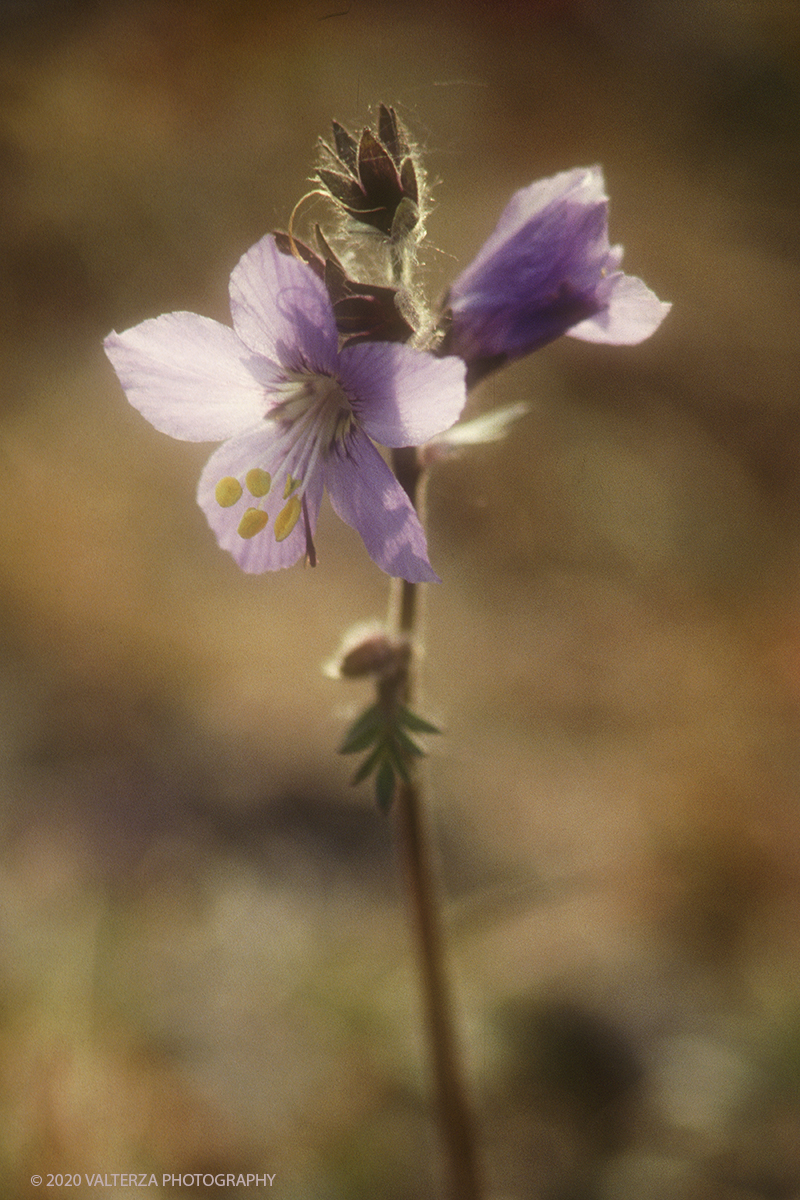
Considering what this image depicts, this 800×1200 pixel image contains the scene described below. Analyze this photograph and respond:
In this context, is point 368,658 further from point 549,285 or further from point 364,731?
point 549,285

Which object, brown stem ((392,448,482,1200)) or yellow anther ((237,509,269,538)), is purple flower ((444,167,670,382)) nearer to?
brown stem ((392,448,482,1200))

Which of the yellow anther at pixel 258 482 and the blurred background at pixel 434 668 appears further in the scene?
the blurred background at pixel 434 668

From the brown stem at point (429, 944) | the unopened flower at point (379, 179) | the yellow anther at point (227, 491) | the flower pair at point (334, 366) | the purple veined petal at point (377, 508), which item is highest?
the unopened flower at point (379, 179)

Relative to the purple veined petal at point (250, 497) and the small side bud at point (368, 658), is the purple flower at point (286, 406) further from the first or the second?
the small side bud at point (368, 658)

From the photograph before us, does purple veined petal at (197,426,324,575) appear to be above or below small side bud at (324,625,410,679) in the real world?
above

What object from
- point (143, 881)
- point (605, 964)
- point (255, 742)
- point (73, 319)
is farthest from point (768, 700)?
point (73, 319)

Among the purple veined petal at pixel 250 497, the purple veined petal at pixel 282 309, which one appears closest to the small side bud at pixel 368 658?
the purple veined petal at pixel 250 497

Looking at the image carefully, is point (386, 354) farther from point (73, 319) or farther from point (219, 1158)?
point (73, 319)

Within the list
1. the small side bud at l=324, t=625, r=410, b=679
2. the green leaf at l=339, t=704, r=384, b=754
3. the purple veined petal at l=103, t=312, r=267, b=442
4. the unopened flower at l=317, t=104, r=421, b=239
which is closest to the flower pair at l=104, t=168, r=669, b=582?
the purple veined petal at l=103, t=312, r=267, b=442
